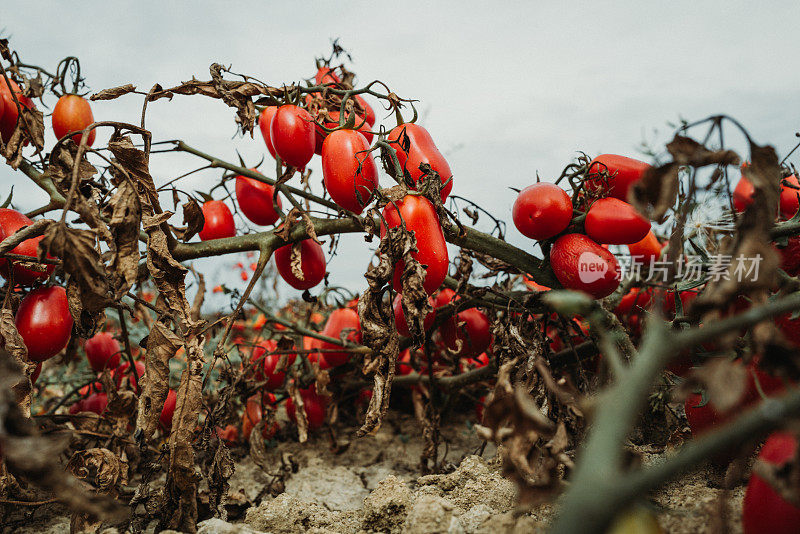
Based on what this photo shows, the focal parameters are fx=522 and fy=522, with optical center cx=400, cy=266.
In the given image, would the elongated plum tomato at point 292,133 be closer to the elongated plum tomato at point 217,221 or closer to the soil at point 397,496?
the elongated plum tomato at point 217,221

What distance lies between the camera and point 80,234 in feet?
2.96

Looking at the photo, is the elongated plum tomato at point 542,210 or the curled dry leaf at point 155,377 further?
the elongated plum tomato at point 542,210

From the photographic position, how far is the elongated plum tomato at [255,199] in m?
1.58

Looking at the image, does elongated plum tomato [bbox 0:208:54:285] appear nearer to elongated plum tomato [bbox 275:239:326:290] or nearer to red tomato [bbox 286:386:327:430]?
elongated plum tomato [bbox 275:239:326:290]

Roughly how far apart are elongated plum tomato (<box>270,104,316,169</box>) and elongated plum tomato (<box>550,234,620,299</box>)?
0.69m

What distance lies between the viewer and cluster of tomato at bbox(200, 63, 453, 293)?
1102 millimetres

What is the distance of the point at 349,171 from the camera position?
3.96ft

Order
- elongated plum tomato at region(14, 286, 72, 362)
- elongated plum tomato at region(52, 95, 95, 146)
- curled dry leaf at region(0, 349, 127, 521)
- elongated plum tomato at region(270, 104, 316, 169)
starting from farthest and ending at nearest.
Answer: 1. elongated plum tomato at region(52, 95, 95, 146)
2. elongated plum tomato at region(270, 104, 316, 169)
3. elongated plum tomato at region(14, 286, 72, 362)
4. curled dry leaf at region(0, 349, 127, 521)

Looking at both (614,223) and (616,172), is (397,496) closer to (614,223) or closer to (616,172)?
(614,223)

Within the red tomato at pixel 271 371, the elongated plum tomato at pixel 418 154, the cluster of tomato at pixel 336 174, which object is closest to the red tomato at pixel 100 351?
the red tomato at pixel 271 371

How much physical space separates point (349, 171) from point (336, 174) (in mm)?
32

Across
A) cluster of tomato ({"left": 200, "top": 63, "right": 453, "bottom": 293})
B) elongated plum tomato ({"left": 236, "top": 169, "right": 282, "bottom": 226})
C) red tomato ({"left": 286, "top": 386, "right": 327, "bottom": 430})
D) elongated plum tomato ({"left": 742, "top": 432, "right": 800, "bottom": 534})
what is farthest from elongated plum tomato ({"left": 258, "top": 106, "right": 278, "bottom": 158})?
elongated plum tomato ({"left": 742, "top": 432, "right": 800, "bottom": 534})

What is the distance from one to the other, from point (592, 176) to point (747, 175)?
68cm

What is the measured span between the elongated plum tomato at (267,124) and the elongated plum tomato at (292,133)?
0.20 feet
